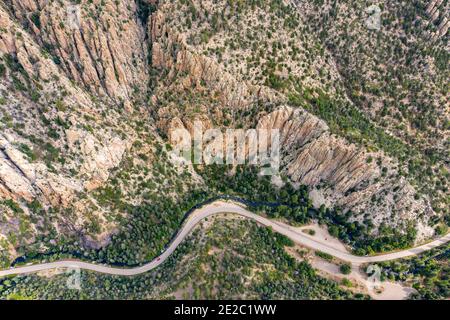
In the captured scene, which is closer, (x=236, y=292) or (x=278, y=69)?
(x=236, y=292)

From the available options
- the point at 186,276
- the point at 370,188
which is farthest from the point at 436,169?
the point at 186,276

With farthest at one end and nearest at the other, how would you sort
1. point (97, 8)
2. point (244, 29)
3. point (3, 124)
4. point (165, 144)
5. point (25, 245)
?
→ point (165, 144), point (244, 29), point (97, 8), point (25, 245), point (3, 124)

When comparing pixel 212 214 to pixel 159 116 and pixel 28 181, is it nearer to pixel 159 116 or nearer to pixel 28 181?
pixel 159 116

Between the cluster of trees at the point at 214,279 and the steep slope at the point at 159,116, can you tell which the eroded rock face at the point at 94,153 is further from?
the cluster of trees at the point at 214,279

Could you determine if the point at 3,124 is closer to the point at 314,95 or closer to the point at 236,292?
the point at 236,292

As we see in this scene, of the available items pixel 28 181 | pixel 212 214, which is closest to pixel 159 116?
pixel 212 214
